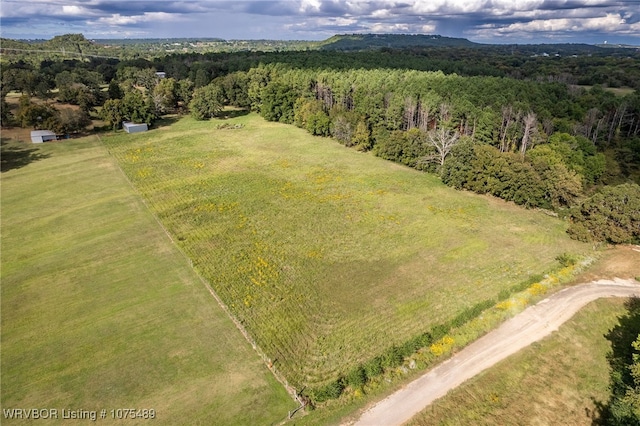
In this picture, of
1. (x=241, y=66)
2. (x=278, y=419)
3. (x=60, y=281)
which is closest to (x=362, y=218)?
(x=278, y=419)

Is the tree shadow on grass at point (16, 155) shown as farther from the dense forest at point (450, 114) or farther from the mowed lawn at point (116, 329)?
the mowed lawn at point (116, 329)

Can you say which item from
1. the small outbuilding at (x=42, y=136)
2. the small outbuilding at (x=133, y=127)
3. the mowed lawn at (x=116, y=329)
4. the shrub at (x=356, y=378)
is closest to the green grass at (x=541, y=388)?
the shrub at (x=356, y=378)

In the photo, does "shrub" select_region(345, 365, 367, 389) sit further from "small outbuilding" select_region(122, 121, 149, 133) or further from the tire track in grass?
"small outbuilding" select_region(122, 121, 149, 133)

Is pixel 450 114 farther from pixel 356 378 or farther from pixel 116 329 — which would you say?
pixel 116 329

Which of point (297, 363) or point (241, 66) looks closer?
point (297, 363)

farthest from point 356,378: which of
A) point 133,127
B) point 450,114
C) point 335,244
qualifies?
point 133,127

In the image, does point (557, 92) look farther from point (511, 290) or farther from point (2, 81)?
point (2, 81)

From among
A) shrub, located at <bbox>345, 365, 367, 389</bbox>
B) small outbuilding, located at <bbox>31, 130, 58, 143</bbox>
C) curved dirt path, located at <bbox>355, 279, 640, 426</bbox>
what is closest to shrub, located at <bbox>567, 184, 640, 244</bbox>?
curved dirt path, located at <bbox>355, 279, 640, 426</bbox>
